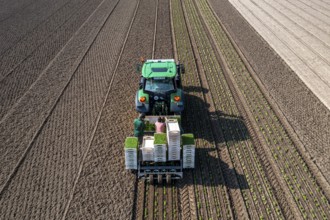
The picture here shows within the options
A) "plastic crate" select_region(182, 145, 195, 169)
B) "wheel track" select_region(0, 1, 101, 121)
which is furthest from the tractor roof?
"wheel track" select_region(0, 1, 101, 121)

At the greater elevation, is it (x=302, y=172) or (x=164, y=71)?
(x=164, y=71)

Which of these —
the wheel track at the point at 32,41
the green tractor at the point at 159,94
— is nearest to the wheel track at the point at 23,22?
the wheel track at the point at 32,41

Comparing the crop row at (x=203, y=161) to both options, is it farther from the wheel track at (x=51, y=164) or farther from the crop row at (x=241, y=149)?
the wheel track at (x=51, y=164)

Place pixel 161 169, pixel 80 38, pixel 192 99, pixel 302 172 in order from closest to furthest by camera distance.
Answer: pixel 161 169
pixel 302 172
pixel 192 99
pixel 80 38

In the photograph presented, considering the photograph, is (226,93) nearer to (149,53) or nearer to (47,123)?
(149,53)

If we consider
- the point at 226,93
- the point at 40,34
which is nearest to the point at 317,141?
the point at 226,93
